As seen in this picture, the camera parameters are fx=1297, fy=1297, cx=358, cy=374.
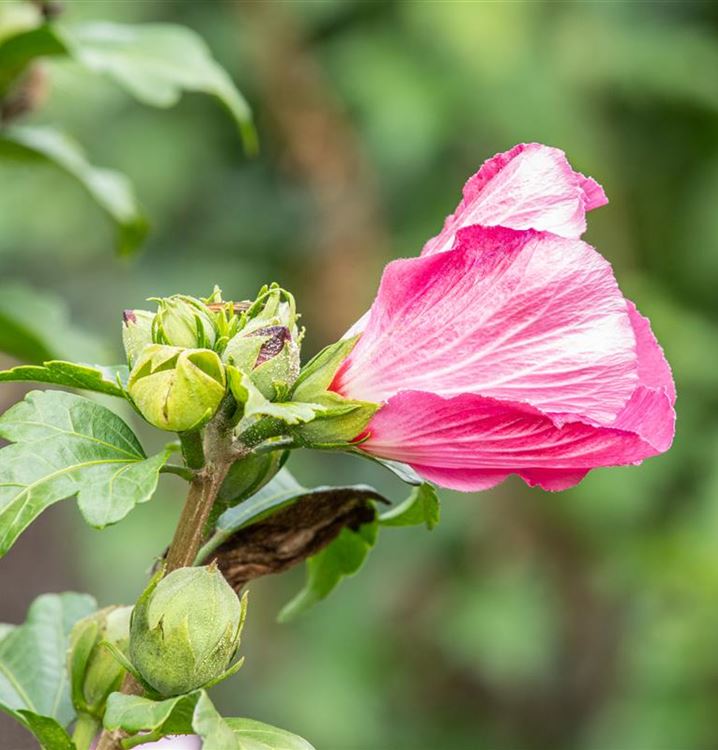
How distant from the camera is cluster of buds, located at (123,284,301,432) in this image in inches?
12.9

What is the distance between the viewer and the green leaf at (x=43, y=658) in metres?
0.44

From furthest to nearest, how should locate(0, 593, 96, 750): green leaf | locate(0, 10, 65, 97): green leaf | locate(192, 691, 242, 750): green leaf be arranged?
locate(0, 10, 65, 97): green leaf, locate(0, 593, 96, 750): green leaf, locate(192, 691, 242, 750): green leaf

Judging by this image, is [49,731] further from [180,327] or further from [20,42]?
[20,42]

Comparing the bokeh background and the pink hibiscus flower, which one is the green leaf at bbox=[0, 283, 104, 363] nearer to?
the pink hibiscus flower

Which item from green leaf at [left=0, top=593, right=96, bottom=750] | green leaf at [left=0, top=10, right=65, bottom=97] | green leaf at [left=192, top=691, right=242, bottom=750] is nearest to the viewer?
green leaf at [left=192, top=691, right=242, bottom=750]

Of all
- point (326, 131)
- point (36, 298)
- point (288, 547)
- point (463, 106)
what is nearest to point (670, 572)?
point (463, 106)

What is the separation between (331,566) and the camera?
0.46 meters

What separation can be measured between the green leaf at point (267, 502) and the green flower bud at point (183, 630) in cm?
5

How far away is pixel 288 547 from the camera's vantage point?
0.41 metres

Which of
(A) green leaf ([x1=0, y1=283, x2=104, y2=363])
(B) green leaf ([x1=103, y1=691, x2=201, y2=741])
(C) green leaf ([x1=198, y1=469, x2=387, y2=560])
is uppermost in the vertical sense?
(C) green leaf ([x1=198, y1=469, x2=387, y2=560])

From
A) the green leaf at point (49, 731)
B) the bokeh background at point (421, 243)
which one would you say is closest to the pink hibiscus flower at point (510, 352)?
the green leaf at point (49, 731)

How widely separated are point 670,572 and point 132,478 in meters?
1.65

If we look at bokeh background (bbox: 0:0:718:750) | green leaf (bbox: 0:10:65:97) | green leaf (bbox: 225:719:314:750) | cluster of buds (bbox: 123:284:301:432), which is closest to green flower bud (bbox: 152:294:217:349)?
cluster of buds (bbox: 123:284:301:432)

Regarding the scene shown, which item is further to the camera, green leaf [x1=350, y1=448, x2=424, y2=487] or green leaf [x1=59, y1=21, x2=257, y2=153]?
green leaf [x1=59, y1=21, x2=257, y2=153]
